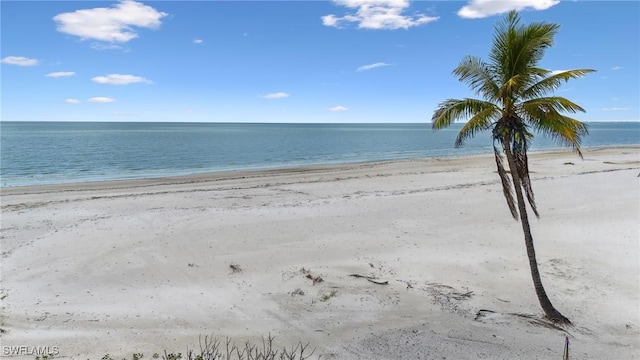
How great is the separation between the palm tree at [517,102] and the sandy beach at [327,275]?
11.3 ft

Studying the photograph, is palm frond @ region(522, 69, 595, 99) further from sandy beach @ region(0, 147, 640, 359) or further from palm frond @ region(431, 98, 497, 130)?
sandy beach @ region(0, 147, 640, 359)

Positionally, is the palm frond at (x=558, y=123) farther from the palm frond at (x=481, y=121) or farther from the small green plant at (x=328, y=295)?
the small green plant at (x=328, y=295)

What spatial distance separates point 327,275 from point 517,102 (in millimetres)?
7301

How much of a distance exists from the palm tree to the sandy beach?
11.3 feet

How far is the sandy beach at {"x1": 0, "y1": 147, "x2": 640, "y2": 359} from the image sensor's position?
9383 millimetres

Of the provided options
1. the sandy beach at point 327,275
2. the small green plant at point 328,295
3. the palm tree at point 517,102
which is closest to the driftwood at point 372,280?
the sandy beach at point 327,275

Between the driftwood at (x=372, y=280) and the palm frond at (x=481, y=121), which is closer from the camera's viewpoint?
the palm frond at (x=481, y=121)

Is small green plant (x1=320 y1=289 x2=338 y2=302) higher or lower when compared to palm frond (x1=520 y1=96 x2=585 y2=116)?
lower

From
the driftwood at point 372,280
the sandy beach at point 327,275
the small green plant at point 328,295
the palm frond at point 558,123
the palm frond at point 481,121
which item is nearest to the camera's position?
the palm frond at point 558,123

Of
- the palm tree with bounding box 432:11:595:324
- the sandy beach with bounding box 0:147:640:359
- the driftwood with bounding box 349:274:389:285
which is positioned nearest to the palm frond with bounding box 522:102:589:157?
the palm tree with bounding box 432:11:595:324

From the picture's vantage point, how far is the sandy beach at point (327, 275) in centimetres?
938

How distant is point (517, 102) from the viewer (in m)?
9.20

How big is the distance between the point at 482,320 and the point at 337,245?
6.32 metres

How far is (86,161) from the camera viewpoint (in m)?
51.7
